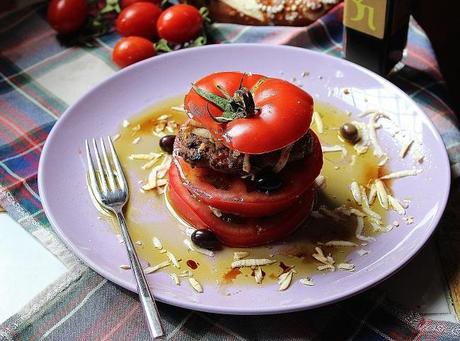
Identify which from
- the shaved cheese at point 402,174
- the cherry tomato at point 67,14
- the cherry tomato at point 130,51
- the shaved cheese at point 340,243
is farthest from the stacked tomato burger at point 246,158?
the cherry tomato at point 67,14

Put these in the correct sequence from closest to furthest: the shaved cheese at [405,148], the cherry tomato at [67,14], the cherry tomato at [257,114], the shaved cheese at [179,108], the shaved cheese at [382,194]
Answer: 1. the cherry tomato at [257,114]
2. the shaved cheese at [382,194]
3. the shaved cheese at [405,148]
4. the shaved cheese at [179,108]
5. the cherry tomato at [67,14]

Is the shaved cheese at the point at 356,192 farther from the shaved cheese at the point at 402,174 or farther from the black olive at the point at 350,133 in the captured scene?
the black olive at the point at 350,133

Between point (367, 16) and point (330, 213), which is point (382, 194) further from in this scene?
point (367, 16)

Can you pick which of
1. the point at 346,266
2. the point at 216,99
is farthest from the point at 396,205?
the point at 216,99

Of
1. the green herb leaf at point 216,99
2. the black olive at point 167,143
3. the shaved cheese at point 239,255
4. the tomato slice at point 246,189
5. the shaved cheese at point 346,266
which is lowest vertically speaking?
the shaved cheese at point 346,266

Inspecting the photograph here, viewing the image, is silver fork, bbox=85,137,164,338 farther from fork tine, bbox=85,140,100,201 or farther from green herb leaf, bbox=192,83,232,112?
green herb leaf, bbox=192,83,232,112

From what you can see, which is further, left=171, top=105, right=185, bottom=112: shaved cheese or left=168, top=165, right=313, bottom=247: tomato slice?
left=171, top=105, right=185, bottom=112: shaved cheese

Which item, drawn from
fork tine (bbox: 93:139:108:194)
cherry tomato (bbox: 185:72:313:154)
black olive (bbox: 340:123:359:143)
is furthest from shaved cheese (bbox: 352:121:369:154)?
fork tine (bbox: 93:139:108:194)
